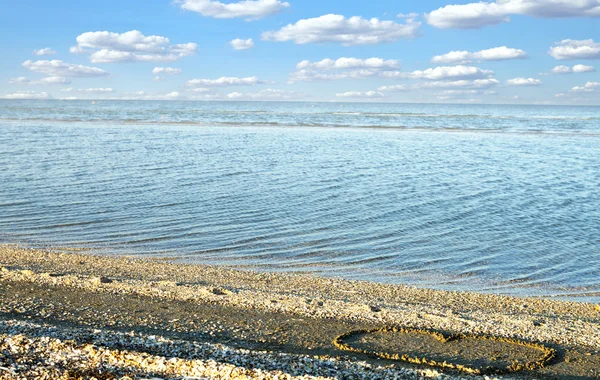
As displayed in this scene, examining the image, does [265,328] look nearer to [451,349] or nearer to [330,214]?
[451,349]

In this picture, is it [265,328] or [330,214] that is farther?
[330,214]

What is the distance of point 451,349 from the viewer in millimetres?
7117


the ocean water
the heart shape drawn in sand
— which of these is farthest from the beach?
the ocean water

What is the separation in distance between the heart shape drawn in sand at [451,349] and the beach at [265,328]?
21 millimetres

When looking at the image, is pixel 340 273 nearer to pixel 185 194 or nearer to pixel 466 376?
pixel 466 376

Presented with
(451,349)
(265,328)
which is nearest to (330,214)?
(265,328)

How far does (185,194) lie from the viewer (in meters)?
19.0

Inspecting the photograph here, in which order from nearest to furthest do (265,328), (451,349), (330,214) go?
1. (451,349)
2. (265,328)
3. (330,214)

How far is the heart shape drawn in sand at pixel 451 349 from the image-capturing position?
666 centimetres

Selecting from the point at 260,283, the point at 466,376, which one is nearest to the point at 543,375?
the point at 466,376

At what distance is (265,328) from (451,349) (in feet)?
7.30

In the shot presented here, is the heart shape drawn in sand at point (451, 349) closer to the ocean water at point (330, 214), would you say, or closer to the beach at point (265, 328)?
the beach at point (265, 328)

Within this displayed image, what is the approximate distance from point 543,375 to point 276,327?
121 inches

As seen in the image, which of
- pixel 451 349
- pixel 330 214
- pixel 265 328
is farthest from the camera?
pixel 330 214
